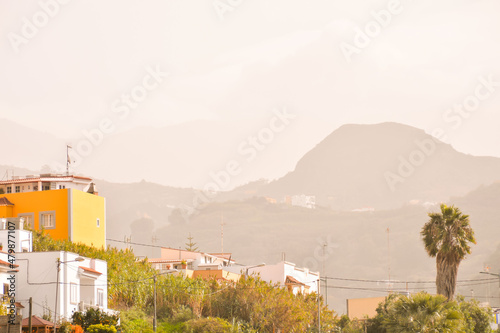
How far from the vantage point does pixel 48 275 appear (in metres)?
52.1

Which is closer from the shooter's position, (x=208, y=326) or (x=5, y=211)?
(x=208, y=326)

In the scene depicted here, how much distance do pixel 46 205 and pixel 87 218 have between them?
4.60 metres

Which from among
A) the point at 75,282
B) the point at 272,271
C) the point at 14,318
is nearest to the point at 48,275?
the point at 75,282

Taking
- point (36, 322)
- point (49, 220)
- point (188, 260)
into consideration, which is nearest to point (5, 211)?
point (49, 220)

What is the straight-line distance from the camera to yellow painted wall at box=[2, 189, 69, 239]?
3078 inches

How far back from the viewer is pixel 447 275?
73.1m

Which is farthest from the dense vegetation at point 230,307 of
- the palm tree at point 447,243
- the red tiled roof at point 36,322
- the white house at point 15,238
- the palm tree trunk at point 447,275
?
the red tiled roof at point 36,322

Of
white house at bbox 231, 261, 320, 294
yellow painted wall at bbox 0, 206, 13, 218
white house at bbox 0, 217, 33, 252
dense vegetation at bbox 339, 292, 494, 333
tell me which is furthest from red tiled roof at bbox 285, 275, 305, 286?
white house at bbox 0, 217, 33, 252

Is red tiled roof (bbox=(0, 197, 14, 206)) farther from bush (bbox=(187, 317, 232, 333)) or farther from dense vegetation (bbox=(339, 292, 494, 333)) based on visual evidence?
dense vegetation (bbox=(339, 292, 494, 333))

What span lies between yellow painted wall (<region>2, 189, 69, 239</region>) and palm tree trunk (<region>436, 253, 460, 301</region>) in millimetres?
34809

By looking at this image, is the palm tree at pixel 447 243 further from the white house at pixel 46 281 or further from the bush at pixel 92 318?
the white house at pixel 46 281

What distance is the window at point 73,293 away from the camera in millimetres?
53103

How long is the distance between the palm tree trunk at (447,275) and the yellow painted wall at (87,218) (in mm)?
32786

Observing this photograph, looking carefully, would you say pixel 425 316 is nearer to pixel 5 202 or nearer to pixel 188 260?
pixel 5 202
